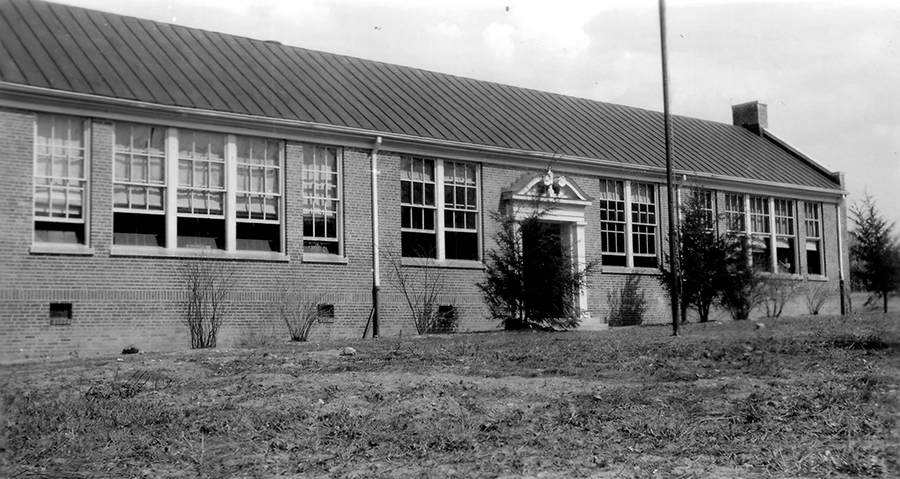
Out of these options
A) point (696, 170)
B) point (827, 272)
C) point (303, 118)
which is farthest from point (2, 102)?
point (827, 272)

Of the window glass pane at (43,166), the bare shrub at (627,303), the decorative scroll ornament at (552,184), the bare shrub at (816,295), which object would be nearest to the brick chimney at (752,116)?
the bare shrub at (816,295)

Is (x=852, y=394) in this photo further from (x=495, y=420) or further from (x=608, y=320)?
(x=608, y=320)

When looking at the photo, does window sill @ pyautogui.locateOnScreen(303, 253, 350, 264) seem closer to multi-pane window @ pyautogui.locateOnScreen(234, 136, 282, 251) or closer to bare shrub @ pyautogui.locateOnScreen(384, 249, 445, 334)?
multi-pane window @ pyautogui.locateOnScreen(234, 136, 282, 251)

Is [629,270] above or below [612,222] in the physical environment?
below

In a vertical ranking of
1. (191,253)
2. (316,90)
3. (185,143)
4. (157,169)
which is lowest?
(191,253)

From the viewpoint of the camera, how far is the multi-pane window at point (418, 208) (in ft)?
69.2

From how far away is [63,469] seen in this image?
7.24 meters

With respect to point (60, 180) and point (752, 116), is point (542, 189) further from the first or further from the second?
point (752, 116)

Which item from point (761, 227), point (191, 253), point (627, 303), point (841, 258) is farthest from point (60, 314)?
point (841, 258)

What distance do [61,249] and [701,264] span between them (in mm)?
16612

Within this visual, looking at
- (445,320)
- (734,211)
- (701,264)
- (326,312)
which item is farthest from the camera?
(734,211)

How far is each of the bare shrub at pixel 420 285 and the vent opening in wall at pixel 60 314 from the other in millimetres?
7103

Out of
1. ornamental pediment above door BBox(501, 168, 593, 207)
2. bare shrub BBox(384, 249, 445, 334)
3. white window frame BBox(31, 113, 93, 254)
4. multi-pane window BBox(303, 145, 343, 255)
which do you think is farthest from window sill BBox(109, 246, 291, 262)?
ornamental pediment above door BBox(501, 168, 593, 207)

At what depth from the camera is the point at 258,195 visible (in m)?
18.7
